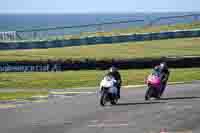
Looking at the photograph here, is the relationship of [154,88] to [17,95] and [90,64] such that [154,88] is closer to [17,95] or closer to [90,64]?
[17,95]

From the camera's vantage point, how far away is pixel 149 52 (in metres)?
48.6

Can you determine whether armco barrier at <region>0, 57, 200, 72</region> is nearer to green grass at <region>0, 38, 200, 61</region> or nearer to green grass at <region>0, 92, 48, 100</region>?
green grass at <region>0, 38, 200, 61</region>

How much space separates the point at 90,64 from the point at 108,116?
22.0 m

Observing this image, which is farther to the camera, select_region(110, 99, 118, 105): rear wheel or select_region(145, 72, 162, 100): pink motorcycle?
select_region(145, 72, 162, 100): pink motorcycle

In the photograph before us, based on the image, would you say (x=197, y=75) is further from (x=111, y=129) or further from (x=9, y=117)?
(x=111, y=129)

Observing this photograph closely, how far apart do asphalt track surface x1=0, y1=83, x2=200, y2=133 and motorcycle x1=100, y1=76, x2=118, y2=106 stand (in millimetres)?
353

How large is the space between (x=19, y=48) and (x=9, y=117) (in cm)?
3300

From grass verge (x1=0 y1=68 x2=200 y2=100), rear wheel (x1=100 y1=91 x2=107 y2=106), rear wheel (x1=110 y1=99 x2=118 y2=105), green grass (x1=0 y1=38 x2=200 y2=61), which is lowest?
grass verge (x1=0 y1=68 x2=200 y2=100)

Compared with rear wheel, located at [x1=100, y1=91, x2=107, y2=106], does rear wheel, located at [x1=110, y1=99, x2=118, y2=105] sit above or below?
below

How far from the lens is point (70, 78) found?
130 ft

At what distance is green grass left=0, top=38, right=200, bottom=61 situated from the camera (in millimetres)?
47656

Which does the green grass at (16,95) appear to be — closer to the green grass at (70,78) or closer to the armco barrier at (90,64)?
the green grass at (70,78)

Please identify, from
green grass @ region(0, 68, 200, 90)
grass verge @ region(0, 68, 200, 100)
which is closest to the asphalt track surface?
grass verge @ region(0, 68, 200, 100)

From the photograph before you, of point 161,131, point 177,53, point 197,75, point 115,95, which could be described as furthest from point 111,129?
point 177,53
